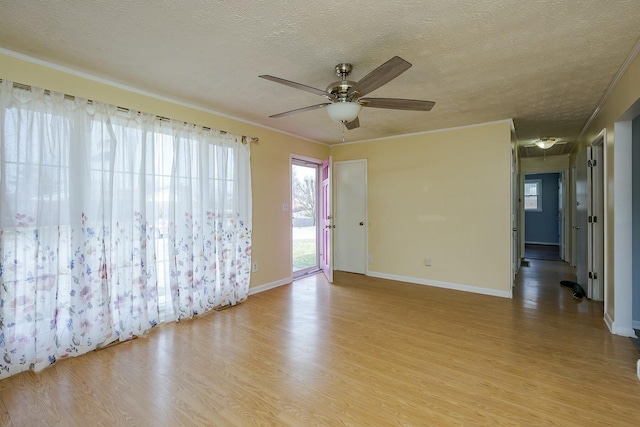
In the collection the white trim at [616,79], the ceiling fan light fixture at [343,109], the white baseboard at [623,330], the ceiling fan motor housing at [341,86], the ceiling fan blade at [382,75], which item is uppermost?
the white trim at [616,79]

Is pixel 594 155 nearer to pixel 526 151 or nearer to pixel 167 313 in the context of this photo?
pixel 526 151

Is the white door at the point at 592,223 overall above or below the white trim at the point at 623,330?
above

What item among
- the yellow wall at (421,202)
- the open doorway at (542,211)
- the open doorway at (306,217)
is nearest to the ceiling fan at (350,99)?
the yellow wall at (421,202)

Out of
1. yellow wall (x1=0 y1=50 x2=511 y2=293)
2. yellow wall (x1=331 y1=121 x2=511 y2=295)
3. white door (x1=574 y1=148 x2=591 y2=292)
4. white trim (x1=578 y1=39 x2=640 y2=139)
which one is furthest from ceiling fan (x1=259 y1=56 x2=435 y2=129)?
white door (x1=574 y1=148 x2=591 y2=292)

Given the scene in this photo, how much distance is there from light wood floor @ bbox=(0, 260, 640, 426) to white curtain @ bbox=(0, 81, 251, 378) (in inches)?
10.2

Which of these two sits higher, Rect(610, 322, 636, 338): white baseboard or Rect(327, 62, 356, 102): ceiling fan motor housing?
Rect(327, 62, 356, 102): ceiling fan motor housing

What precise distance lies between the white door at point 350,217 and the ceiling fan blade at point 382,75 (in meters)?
3.26

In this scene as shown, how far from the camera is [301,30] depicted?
1987mm

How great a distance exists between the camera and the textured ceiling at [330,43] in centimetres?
178

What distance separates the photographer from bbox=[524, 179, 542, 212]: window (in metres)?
9.15

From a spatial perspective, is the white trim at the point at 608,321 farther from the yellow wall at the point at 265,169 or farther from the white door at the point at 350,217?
the yellow wall at the point at 265,169

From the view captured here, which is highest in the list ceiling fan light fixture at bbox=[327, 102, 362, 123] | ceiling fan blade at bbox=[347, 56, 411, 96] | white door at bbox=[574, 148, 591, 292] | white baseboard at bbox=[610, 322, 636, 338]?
ceiling fan blade at bbox=[347, 56, 411, 96]

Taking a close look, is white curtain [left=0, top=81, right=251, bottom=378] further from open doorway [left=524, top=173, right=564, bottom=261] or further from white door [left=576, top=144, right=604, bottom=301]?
open doorway [left=524, top=173, right=564, bottom=261]

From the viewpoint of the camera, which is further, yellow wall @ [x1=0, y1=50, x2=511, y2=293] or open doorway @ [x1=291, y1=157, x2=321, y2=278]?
open doorway @ [x1=291, y1=157, x2=321, y2=278]
